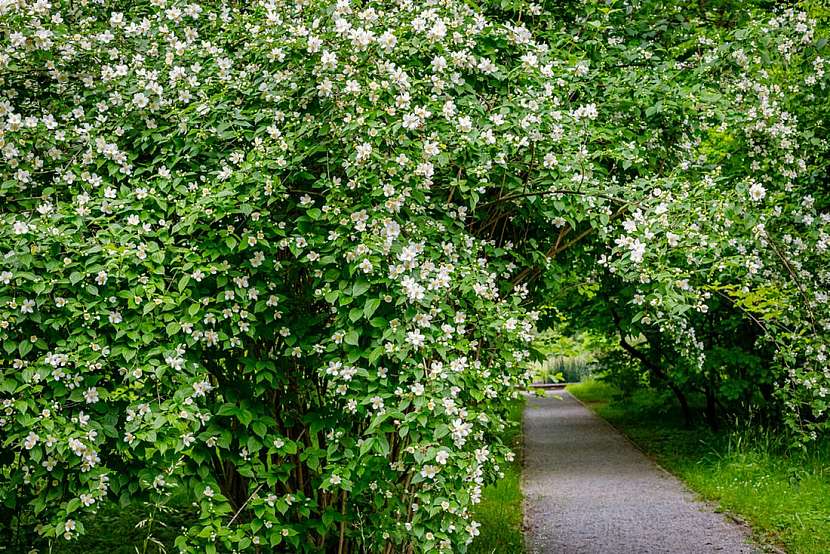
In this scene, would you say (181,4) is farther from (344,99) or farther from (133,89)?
(344,99)

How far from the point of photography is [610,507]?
7.50 metres

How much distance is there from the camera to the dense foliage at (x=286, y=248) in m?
3.08

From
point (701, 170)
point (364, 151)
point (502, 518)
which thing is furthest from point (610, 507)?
point (364, 151)

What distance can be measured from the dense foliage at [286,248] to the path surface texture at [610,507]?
176cm

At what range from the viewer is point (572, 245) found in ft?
15.1

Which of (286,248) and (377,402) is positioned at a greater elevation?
(286,248)

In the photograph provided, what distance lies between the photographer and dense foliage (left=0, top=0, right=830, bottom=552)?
10.1 feet

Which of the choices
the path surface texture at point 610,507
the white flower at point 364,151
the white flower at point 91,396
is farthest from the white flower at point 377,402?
the path surface texture at point 610,507

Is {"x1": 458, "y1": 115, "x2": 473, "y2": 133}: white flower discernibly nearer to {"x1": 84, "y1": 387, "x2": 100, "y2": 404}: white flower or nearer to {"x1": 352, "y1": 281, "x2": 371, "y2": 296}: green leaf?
{"x1": 352, "y1": 281, "x2": 371, "y2": 296}: green leaf

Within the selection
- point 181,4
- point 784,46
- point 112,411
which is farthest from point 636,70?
point 112,411

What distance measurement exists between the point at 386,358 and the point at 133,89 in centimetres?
160

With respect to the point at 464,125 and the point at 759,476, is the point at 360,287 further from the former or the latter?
the point at 759,476

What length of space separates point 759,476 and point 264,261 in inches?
241

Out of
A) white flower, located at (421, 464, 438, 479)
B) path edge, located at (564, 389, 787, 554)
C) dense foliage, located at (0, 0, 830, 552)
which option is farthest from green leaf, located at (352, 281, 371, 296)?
path edge, located at (564, 389, 787, 554)
